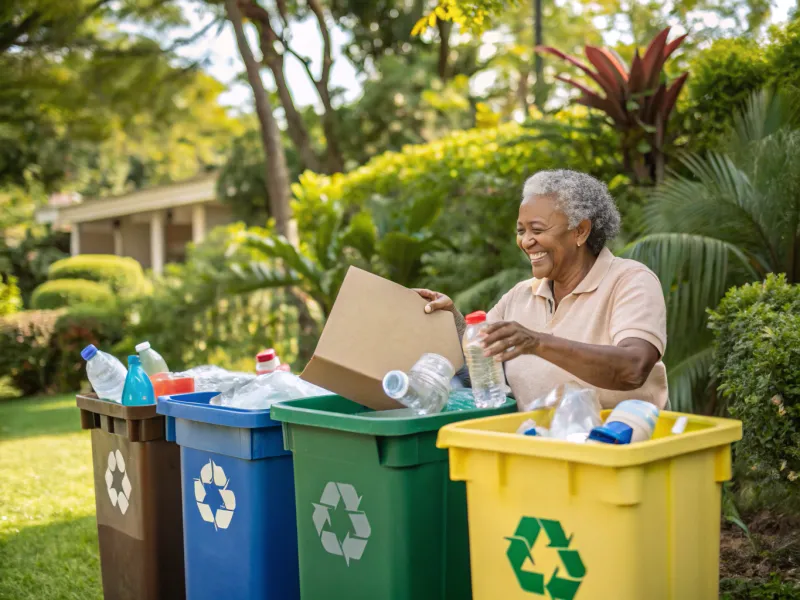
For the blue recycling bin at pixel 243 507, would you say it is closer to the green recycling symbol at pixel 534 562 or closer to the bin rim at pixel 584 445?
the bin rim at pixel 584 445

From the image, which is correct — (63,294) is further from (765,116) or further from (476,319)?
(476,319)

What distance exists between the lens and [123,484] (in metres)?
3.83

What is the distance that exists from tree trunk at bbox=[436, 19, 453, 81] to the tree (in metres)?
13.1

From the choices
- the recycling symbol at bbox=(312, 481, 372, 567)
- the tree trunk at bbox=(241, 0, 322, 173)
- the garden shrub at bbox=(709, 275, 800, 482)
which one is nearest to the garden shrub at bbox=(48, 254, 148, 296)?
the tree trunk at bbox=(241, 0, 322, 173)

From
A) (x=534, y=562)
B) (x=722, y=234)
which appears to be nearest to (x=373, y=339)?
(x=534, y=562)

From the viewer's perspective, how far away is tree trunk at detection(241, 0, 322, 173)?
45.3ft

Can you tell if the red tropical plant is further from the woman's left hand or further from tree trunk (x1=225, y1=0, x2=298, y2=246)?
tree trunk (x1=225, y1=0, x2=298, y2=246)

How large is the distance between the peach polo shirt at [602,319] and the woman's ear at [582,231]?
0.28 ft

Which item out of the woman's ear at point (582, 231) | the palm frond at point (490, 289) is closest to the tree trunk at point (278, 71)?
the palm frond at point (490, 289)

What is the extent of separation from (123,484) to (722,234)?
12.4 ft

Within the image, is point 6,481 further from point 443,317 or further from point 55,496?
point 443,317

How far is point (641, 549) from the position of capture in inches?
90.2

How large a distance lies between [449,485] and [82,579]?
2.68 metres

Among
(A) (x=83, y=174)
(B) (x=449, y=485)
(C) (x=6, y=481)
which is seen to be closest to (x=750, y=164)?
(B) (x=449, y=485)
